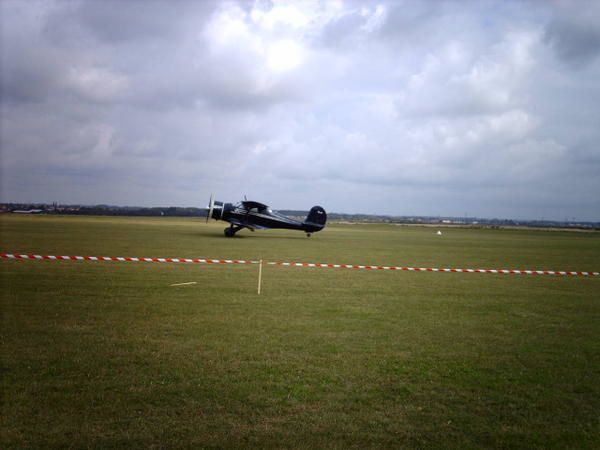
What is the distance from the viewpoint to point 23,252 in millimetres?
17141

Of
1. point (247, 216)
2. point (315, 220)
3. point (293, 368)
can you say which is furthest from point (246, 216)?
point (293, 368)

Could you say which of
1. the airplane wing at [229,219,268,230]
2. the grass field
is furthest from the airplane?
the grass field

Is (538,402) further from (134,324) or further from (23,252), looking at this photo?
(23,252)

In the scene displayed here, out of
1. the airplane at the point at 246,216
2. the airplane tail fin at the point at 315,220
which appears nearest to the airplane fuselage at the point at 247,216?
the airplane at the point at 246,216

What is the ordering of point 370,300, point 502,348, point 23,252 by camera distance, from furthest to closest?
point 23,252 < point 370,300 < point 502,348

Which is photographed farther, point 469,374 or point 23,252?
point 23,252

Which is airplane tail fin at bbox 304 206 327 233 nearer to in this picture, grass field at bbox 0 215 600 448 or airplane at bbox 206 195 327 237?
airplane at bbox 206 195 327 237

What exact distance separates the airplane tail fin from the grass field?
26066 millimetres

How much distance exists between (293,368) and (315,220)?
104 feet

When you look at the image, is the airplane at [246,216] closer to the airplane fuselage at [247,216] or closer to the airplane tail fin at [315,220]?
the airplane fuselage at [247,216]

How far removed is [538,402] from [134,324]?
5643 millimetres

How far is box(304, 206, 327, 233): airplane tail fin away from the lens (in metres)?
36.5

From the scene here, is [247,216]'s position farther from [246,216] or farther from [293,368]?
[293,368]

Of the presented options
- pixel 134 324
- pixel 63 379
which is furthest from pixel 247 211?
pixel 63 379
